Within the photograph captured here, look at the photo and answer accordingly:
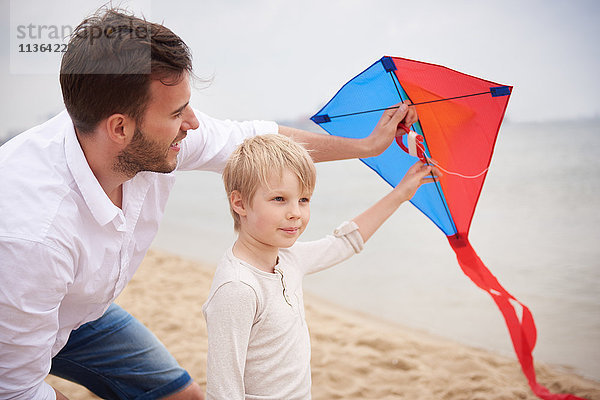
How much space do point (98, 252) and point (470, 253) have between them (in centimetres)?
142

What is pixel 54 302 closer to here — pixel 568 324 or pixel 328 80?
pixel 568 324

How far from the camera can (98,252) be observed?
162 centimetres

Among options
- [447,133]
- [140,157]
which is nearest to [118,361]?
[140,157]

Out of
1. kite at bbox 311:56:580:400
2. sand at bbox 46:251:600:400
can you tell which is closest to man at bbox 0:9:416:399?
kite at bbox 311:56:580:400

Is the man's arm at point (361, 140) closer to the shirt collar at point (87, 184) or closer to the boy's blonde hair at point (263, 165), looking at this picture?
the boy's blonde hair at point (263, 165)

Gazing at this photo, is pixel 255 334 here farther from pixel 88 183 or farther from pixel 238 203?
pixel 88 183

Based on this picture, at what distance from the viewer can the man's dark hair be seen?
1.59 m

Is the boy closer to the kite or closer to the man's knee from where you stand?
the kite

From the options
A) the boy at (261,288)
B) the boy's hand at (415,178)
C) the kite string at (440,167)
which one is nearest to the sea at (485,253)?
the kite string at (440,167)

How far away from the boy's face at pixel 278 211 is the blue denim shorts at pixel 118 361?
2.84 ft

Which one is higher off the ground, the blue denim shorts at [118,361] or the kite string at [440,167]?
the kite string at [440,167]

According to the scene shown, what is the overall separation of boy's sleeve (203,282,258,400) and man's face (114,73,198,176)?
474 millimetres

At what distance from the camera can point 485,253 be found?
19.4 feet

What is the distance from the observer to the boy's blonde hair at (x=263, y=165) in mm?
1577
